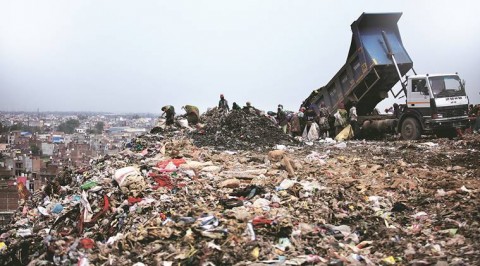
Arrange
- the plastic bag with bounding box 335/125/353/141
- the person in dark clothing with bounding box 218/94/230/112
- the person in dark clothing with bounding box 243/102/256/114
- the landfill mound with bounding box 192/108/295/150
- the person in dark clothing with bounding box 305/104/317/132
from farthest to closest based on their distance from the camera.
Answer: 1. the person in dark clothing with bounding box 218/94/230/112
2. the person in dark clothing with bounding box 305/104/317/132
3. the plastic bag with bounding box 335/125/353/141
4. the person in dark clothing with bounding box 243/102/256/114
5. the landfill mound with bounding box 192/108/295/150

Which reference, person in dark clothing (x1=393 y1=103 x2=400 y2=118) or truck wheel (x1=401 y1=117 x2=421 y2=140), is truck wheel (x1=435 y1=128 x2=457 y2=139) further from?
person in dark clothing (x1=393 y1=103 x2=400 y2=118)

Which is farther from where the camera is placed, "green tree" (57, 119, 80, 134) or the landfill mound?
"green tree" (57, 119, 80, 134)

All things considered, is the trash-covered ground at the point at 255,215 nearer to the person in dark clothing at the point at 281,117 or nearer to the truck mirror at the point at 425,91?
the truck mirror at the point at 425,91

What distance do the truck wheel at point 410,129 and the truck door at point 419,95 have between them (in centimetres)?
41

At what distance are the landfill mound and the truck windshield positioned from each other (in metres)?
3.62

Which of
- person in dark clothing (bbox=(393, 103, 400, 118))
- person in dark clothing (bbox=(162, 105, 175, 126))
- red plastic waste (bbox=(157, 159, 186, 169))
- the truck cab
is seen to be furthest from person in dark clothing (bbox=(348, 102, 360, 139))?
red plastic waste (bbox=(157, 159, 186, 169))

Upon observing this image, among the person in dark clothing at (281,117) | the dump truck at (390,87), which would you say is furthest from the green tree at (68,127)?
the dump truck at (390,87)

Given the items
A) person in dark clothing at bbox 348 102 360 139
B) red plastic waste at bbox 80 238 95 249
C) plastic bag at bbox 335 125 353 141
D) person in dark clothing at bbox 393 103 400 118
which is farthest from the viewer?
plastic bag at bbox 335 125 353 141

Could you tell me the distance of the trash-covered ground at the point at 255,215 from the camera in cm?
398

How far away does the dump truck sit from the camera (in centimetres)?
1041

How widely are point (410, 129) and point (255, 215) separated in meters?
7.71

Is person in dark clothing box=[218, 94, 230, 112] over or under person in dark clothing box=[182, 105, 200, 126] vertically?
over

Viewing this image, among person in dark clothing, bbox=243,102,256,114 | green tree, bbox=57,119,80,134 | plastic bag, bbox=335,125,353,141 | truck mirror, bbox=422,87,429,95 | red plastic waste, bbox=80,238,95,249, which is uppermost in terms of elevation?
truck mirror, bbox=422,87,429,95

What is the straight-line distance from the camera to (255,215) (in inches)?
184
